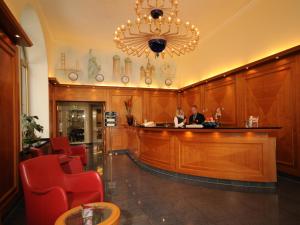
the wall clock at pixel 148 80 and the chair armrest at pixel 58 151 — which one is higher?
the wall clock at pixel 148 80

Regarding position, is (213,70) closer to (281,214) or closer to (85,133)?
(281,214)

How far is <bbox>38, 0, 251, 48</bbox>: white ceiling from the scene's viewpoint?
5.57 metres

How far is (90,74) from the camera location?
8.61m

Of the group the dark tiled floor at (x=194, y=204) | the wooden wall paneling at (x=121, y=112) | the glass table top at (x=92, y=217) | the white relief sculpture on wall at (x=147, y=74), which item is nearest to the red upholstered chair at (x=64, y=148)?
the dark tiled floor at (x=194, y=204)

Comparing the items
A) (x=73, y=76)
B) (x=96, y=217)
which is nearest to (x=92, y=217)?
(x=96, y=217)

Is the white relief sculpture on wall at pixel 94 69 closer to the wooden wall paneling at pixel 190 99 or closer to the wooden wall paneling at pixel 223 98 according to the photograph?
the wooden wall paneling at pixel 190 99

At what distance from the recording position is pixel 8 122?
10.5ft

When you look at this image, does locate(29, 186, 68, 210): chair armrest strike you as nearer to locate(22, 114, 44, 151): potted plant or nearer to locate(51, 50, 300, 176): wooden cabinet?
locate(22, 114, 44, 151): potted plant

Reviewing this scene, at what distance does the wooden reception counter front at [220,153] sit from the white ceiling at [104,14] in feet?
12.4

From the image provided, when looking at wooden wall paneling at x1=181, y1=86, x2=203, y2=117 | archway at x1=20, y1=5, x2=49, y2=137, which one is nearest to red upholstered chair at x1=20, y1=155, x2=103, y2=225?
archway at x1=20, y1=5, x2=49, y2=137

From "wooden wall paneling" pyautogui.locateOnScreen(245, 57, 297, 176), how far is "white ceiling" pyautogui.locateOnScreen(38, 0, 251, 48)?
2221 mm

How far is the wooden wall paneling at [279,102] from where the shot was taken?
4.71 m

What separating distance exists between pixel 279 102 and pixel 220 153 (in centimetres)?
224

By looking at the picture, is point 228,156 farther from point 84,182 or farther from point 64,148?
point 64,148
